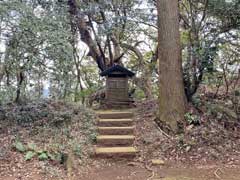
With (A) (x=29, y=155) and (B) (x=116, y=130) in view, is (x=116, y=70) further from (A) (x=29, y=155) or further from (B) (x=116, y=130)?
(A) (x=29, y=155)

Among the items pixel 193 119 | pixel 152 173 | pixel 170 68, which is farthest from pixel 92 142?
pixel 170 68

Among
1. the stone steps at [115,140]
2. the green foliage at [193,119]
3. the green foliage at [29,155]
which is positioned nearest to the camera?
the green foliage at [29,155]

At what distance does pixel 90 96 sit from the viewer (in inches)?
403

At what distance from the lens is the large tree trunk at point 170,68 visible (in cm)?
675

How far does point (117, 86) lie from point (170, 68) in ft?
7.71

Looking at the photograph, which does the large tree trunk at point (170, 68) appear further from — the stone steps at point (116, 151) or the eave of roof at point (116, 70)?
the eave of roof at point (116, 70)

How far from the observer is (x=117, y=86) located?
8.88 meters

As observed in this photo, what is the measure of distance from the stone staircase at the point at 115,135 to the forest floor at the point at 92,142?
142 mm

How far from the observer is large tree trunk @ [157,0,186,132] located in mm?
6750

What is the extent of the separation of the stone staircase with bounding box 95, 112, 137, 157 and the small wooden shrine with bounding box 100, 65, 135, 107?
3.08 ft

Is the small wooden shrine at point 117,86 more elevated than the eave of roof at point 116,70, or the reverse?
the eave of roof at point 116,70

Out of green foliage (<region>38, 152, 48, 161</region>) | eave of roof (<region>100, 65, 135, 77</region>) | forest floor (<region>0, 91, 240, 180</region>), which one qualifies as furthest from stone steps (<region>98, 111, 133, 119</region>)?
green foliage (<region>38, 152, 48, 161</region>)

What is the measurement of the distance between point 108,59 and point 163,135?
4.85 metres

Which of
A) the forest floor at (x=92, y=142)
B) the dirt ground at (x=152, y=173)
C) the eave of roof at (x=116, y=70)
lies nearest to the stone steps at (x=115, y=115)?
the forest floor at (x=92, y=142)
